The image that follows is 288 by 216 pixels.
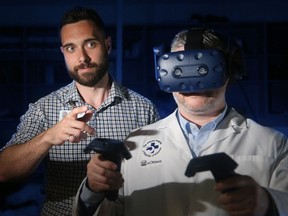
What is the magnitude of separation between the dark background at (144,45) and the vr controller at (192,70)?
87.0 inches

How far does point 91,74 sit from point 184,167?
1.26ft

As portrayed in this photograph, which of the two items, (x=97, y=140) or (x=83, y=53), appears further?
(x=83, y=53)

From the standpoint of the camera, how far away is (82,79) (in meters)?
1.00

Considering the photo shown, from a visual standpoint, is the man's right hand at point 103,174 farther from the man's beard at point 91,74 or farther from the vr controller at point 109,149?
the man's beard at point 91,74

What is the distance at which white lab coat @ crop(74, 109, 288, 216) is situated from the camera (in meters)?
0.70

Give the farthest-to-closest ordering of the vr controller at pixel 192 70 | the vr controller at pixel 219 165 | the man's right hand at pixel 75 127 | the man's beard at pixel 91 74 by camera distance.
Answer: the man's beard at pixel 91 74, the man's right hand at pixel 75 127, the vr controller at pixel 192 70, the vr controller at pixel 219 165

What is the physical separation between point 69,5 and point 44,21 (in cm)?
24

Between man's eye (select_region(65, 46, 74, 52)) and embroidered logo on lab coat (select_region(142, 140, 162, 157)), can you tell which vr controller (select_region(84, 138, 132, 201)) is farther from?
man's eye (select_region(65, 46, 74, 52))

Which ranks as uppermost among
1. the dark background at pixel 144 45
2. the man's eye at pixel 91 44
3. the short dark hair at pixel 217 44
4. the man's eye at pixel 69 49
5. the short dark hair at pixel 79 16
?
the short dark hair at pixel 79 16

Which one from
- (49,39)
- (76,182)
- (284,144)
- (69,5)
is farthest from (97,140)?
(69,5)

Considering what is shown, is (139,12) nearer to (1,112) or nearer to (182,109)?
(1,112)

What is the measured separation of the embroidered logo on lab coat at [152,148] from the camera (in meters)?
0.77

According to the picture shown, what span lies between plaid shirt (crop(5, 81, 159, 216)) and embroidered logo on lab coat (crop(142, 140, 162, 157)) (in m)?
0.27

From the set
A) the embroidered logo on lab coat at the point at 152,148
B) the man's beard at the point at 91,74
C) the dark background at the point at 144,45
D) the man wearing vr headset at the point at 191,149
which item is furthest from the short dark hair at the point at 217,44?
the dark background at the point at 144,45
